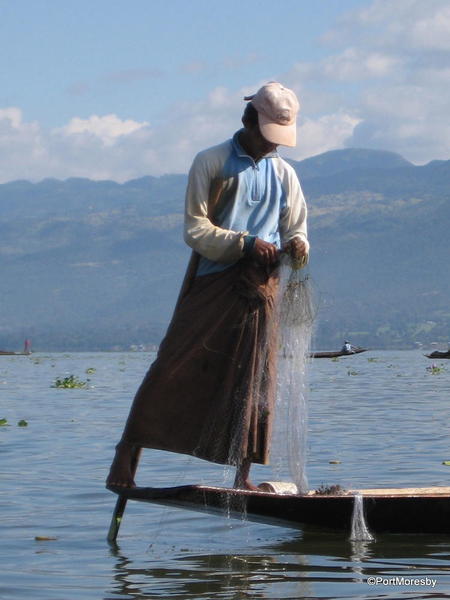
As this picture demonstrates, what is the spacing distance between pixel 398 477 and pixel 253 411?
371 centimetres

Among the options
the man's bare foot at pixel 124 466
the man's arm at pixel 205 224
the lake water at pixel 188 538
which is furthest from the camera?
the man's bare foot at pixel 124 466

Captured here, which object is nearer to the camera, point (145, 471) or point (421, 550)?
point (421, 550)

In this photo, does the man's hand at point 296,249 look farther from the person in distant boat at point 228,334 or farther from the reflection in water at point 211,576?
the reflection in water at point 211,576

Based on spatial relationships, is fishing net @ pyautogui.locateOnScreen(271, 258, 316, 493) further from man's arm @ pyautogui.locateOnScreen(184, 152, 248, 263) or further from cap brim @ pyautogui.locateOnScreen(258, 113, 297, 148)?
cap brim @ pyautogui.locateOnScreen(258, 113, 297, 148)

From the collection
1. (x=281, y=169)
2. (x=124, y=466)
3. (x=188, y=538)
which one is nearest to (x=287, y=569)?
(x=124, y=466)

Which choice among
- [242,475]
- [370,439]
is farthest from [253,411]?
[370,439]

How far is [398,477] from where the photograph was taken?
10.9 meters

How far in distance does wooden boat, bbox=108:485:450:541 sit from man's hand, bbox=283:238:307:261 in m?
1.37

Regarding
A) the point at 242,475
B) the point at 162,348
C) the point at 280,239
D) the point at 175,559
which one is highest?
the point at 280,239

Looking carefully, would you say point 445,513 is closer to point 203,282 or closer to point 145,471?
point 203,282

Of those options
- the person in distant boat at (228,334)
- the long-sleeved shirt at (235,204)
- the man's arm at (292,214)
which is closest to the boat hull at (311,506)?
the person in distant boat at (228,334)

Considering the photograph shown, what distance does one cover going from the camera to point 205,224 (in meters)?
7.35

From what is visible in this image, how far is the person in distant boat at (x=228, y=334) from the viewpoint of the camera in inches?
294

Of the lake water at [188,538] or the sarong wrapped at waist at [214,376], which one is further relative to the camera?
the sarong wrapped at waist at [214,376]
